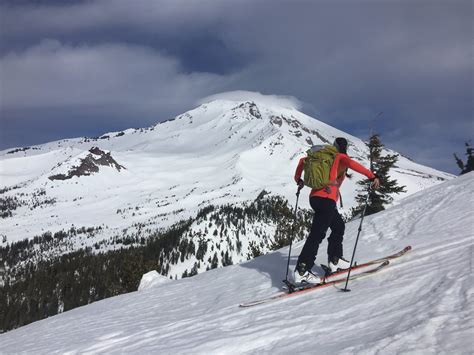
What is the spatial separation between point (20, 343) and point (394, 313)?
32.3 ft

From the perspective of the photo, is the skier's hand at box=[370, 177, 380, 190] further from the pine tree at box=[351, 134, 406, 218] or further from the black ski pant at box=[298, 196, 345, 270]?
the pine tree at box=[351, 134, 406, 218]

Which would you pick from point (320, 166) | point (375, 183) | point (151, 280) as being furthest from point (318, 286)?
point (151, 280)

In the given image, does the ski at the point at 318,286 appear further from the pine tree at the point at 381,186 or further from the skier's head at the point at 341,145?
the pine tree at the point at 381,186

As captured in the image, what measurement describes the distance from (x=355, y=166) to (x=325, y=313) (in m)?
3.11

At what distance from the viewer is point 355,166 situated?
7320 millimetres

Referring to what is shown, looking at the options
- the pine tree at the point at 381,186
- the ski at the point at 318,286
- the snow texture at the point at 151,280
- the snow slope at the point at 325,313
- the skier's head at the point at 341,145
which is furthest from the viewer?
the pine tree at the point at 381,186

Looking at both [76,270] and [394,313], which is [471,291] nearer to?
[394,313]

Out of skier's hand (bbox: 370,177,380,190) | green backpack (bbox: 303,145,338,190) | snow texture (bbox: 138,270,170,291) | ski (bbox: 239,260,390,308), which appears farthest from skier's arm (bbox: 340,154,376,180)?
snow texture (bbox: 138,270,170,291)

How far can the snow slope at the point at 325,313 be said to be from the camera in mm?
4398

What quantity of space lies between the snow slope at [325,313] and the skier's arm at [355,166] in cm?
204

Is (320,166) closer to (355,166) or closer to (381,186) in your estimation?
(355,166)

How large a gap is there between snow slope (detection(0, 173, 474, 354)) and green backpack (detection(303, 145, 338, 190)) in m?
2.28

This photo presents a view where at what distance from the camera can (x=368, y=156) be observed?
1198 inches

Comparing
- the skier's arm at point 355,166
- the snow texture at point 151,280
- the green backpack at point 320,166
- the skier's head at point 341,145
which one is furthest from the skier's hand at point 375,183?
the snow texture at point 151,280
